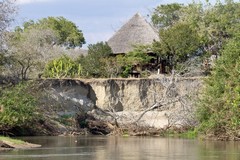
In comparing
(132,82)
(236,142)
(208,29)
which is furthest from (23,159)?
(208,29)

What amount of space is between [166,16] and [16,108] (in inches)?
1628

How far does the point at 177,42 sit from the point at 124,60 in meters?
4.41

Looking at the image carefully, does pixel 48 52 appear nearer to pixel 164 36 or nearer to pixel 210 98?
pixel 164 36

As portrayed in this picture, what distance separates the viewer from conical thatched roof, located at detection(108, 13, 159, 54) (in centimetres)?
5947

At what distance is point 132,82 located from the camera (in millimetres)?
50344

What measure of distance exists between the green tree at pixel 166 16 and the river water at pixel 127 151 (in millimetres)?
41556

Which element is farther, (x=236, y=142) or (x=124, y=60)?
(x=124, y=60)

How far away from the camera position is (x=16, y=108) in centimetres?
3847

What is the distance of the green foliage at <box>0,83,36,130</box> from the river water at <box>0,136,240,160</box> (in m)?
2.42

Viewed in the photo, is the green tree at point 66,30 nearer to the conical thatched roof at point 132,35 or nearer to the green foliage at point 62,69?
the conical thatched roof at point 132,35

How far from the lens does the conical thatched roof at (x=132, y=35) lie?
5947cm

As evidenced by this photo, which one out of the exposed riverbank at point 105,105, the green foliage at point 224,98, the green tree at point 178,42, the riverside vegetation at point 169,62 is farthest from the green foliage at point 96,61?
the green foliage at point 224,98

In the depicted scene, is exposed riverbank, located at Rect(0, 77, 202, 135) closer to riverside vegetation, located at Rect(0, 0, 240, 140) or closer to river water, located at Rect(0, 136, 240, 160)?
riverside vegetation, located at Rect(0, 0, 240, 140)

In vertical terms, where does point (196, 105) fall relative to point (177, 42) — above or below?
below
